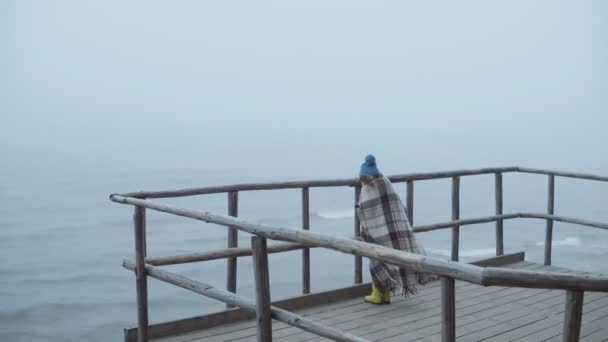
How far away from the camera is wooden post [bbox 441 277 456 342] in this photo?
2.66 metres

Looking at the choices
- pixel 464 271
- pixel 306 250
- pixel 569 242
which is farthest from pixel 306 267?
pixel 569 242

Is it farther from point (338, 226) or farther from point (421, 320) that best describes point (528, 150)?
point (421, 320)

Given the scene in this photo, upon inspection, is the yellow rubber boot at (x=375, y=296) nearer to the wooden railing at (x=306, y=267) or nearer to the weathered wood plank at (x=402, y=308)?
the weathered wood plank at (x=402, y=308)

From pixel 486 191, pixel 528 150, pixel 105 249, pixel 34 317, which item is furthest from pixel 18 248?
pixel 528 150

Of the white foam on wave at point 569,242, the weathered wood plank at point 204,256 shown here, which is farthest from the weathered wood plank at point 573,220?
the white foam on wave at point 569,242

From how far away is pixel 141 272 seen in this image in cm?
440

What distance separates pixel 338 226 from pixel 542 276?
67.4 metres

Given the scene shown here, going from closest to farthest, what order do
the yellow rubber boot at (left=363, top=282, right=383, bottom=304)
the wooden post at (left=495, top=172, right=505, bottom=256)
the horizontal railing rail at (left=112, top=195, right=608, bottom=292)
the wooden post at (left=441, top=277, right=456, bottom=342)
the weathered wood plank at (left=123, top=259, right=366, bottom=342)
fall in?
1. the horizontal railing rail at (left=112, top=195, right=608, bottom=292)
2. the wooden post at (left=441, top=277, right=456, bottom=342)
3. the weathered wood plank at (left=123, top=259, right=366, bottom=342)
4. the yellow rubber boot at (left=363, top=282, right=383, bottom=304)
5. the wooden post at (left=495, top=172, right=505, bottom=256)

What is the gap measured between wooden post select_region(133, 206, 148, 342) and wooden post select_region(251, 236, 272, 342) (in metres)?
1.15

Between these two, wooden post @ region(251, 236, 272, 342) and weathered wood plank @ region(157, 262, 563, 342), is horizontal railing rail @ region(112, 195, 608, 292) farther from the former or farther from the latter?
weathered wood plank @ region(157, 262, 563, 342)

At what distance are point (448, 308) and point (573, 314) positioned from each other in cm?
46

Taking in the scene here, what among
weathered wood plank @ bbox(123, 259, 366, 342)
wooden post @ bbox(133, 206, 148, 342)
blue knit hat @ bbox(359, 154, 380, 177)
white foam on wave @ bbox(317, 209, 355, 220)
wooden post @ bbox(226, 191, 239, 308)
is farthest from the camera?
white foam on wave @ bbox(317, 209, 355, 220)

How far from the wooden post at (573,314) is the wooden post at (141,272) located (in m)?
2.45

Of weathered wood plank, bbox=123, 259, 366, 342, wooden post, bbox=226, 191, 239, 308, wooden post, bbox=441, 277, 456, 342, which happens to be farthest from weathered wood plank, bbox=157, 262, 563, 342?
wooden post, bbox=441, 277, 456, 342
